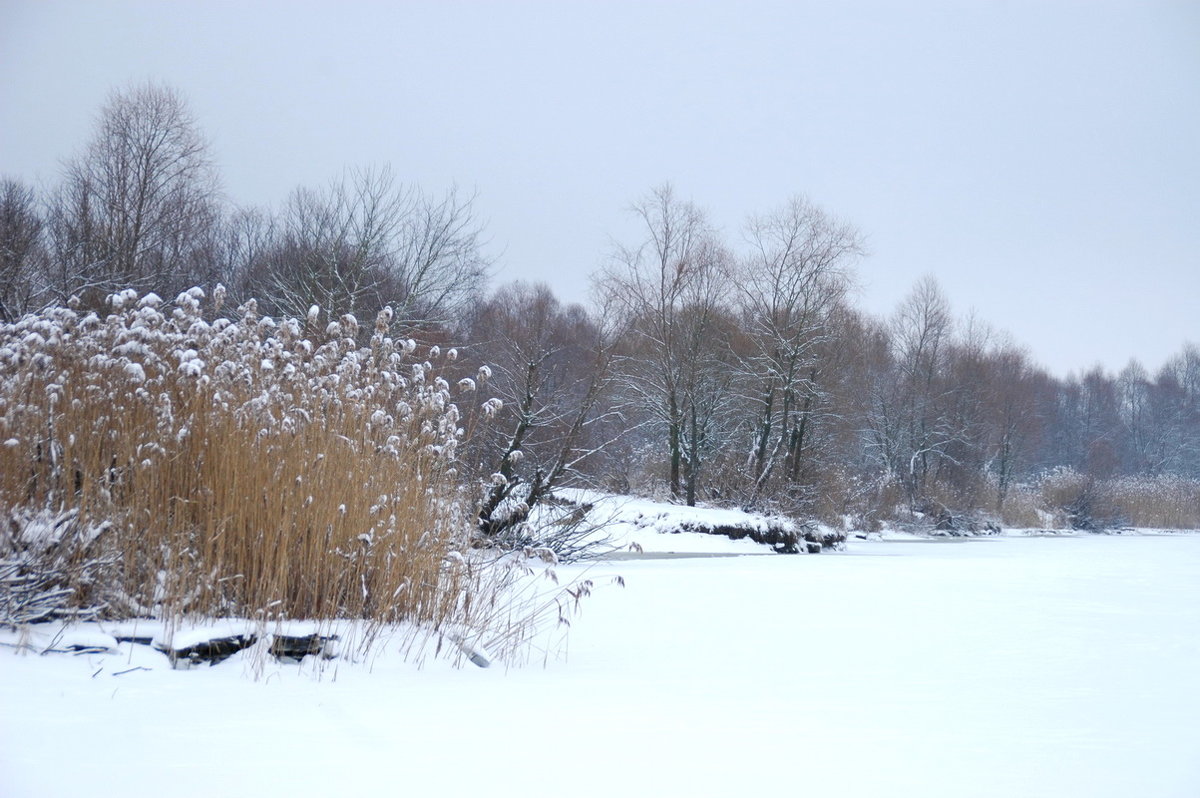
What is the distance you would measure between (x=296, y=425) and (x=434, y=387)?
3.78ft

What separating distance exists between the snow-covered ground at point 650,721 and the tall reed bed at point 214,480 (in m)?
0.51

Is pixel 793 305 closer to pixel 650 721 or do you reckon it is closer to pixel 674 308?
pixel 674 308

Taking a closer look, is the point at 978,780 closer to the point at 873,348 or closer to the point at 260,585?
the point at 260,585

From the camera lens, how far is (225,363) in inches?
170

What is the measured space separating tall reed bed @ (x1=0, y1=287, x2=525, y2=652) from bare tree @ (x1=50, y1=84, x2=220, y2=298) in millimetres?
19751

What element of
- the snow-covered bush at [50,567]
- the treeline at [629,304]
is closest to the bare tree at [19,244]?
the treeline at [629,304]

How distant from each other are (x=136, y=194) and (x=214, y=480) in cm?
2377

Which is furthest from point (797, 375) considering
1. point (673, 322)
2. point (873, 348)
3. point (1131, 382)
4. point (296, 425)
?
point (1131, 382)

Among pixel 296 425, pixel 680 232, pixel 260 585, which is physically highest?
pixel 680 232

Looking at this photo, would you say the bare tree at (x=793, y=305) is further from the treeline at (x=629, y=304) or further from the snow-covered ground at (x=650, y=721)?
the snow-covered ground at (x=650, y=721)

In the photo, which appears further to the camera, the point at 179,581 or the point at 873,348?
the point at 873,348

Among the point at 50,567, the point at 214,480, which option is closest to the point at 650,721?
the point at 214,480

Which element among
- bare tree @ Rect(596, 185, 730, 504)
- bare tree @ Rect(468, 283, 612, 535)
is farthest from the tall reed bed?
bare tree @ Rect(596, 185, 730, 504)

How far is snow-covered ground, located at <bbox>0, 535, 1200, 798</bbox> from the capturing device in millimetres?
2447
